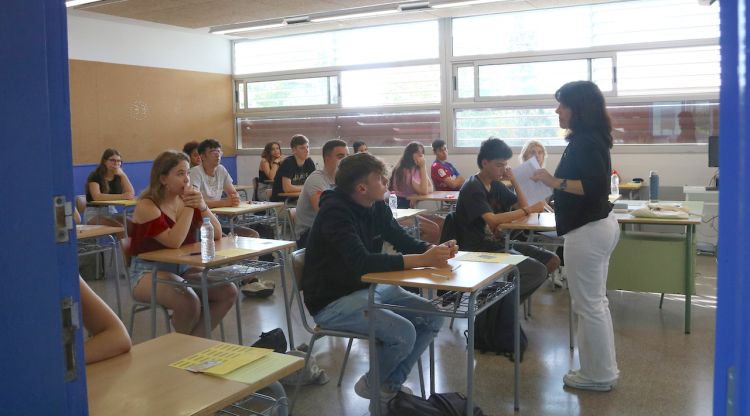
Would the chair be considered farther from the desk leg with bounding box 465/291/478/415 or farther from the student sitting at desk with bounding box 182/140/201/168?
the student sitting at desk with bounding box 182/140/201/168

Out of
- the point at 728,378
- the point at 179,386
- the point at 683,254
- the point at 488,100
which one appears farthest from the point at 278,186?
the point at 728,378

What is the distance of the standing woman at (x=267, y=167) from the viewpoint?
8.11 m

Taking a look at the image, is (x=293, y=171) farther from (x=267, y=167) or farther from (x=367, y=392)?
(x=367, y=392)

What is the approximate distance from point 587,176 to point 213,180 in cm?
415

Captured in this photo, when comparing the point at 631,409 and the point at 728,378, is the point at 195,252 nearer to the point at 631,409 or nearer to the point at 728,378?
the point at 631,409

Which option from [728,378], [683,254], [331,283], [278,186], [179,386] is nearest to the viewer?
[728,378]

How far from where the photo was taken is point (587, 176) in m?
3.04

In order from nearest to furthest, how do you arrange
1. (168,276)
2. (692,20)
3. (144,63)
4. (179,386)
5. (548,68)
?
1. (179,386)
2. (168,276)
3. (692,20)
4. (548,68)
5. (144,63)

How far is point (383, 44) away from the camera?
9.55 m

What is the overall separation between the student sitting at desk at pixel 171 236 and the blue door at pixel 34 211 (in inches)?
96.0

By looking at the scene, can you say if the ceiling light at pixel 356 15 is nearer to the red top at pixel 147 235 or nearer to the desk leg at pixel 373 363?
the red top at pixel 147 235

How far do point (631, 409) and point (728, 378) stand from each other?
2.60m

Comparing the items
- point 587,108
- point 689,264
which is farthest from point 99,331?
point 689,264

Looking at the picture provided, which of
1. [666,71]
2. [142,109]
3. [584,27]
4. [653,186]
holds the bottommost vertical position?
[653,186]
